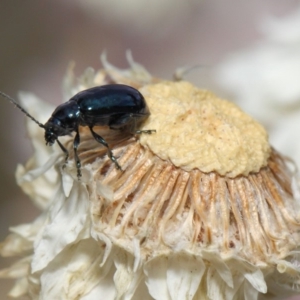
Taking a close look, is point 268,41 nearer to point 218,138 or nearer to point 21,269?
point 218,138

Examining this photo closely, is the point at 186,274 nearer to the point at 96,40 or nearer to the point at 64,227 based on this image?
the point at 64,227

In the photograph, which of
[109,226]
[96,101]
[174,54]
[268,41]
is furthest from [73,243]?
[174,54]

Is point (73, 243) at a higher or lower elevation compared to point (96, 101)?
lower

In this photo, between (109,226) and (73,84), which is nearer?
(109,226)

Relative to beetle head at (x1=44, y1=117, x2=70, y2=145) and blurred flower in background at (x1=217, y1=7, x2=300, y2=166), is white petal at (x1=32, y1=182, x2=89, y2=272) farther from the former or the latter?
blurred flower in background at (x1=217, y1=7, x2=300, y2=166)

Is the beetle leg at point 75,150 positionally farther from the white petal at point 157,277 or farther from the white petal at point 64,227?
the white petal at point 157,277

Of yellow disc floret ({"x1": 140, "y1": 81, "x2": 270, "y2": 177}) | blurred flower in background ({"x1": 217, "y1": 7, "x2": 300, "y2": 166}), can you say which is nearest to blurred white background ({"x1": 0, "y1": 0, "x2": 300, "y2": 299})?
blurred flower in background ({"x1": 217, "y1": 7, "x2": 300, "y2": 166})

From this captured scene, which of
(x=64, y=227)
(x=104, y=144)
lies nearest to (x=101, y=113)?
(x=104, y=144)
